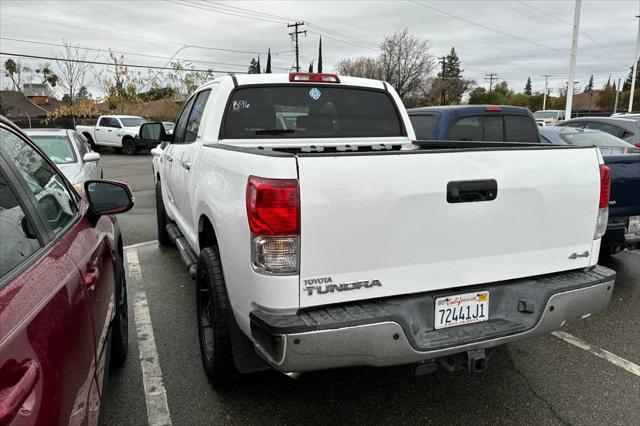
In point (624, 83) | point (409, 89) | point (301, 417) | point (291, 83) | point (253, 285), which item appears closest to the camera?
point (253, 285)

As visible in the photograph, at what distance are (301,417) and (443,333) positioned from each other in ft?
3.46

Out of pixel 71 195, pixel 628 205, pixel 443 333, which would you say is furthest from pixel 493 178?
pixel 628 205

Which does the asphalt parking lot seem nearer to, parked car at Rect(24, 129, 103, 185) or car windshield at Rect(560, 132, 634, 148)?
parked car at Rect(24, 129, 103, 185)

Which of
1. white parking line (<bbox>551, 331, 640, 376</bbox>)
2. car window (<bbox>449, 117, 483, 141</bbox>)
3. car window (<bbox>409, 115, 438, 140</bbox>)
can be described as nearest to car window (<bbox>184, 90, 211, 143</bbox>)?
car window (<bbox>409, 115, 438, 140</bbox>)

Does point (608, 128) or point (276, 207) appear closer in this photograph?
point (276, 207)

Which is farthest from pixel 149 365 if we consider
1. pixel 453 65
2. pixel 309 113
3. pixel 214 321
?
pixel 453 65

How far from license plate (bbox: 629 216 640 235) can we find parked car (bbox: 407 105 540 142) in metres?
2.12

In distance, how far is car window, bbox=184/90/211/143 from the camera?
4.29m

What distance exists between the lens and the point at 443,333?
2432mm

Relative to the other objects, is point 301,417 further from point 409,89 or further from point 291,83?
point 409,89

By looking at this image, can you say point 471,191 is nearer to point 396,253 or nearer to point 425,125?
point 396,253

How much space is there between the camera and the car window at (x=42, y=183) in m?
1.93

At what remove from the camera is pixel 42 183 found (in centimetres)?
223

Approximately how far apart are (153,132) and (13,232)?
452cm
